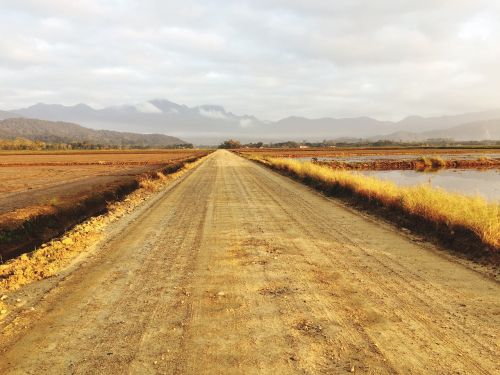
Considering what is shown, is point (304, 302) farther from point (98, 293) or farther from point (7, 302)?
point (7, 302)

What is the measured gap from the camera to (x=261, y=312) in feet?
16.0

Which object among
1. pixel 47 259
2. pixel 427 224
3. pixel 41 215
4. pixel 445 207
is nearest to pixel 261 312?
pixel 47 259

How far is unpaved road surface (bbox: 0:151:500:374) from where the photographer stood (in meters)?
3.79

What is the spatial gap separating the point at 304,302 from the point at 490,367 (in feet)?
7.10

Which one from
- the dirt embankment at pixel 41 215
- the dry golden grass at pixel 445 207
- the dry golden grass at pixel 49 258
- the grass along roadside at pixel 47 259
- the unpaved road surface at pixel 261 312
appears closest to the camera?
the unpaved road surface at pixel 261 312

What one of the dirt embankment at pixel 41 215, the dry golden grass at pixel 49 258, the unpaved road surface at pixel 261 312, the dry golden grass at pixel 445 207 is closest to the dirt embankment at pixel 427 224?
the dry golden grass at pixel 445 207

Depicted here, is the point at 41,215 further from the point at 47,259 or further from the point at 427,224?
the point at 427,224

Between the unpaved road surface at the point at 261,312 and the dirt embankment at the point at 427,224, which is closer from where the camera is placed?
the unpaved road surface at the point at 261,312

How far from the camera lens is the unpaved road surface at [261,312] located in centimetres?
379

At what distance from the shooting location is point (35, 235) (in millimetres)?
11500

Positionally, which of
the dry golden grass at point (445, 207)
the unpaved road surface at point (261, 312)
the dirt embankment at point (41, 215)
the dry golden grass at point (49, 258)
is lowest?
the dirt embankment at point (41, 215)

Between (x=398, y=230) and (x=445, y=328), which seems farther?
(x=398, y=230)

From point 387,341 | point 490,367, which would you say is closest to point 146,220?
point 387,341

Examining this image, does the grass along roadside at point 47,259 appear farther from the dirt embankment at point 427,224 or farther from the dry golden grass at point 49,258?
the dirt embankment at point 427,224
